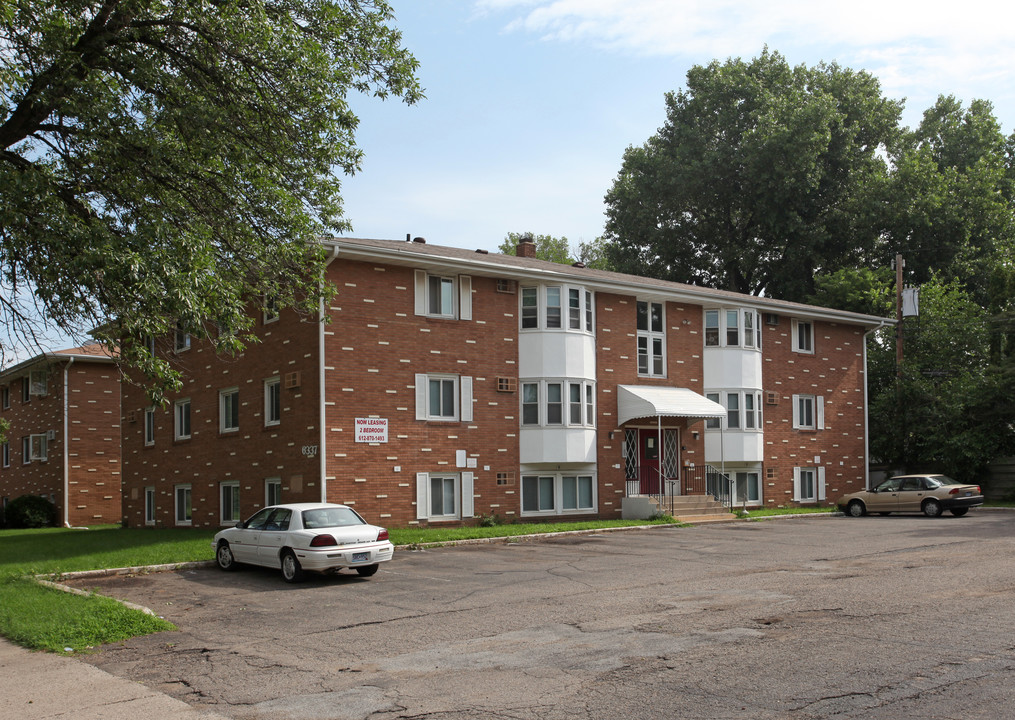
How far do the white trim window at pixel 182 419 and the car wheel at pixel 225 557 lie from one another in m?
14.3

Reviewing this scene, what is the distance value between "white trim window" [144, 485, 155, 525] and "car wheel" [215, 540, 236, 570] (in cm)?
1693

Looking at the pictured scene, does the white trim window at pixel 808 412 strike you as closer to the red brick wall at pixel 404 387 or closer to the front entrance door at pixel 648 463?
the front entrance door at pixel 648 463

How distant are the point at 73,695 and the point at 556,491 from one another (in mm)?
20970

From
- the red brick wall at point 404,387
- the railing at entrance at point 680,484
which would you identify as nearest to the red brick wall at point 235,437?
the red brick wall at point 404,387

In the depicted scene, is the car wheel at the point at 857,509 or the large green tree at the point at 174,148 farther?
the car wheel at the point at 857,509

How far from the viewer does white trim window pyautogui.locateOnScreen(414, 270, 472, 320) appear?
2678 cm

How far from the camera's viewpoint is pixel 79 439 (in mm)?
41062

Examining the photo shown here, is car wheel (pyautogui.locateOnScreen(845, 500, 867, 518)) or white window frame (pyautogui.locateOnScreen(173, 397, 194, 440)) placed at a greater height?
white window frame (pyautogui.locateOnScreen(173, 397, 194, 440))

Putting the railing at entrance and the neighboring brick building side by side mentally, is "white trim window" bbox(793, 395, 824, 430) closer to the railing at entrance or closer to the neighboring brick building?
the railing at entrance

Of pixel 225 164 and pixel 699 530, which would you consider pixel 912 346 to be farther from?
pixel 225 164

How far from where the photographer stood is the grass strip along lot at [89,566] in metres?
11.5

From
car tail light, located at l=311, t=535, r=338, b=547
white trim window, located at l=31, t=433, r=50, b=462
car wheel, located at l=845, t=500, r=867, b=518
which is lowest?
car wheel, located at l=845, t=500, r=867, b=518

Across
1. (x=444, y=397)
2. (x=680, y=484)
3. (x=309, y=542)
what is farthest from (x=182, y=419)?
(x=309, y=542)

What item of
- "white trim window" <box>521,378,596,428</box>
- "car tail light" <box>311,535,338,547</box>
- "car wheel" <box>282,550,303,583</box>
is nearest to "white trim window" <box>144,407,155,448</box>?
"white trim window" <box>521,378,596,428</box>
